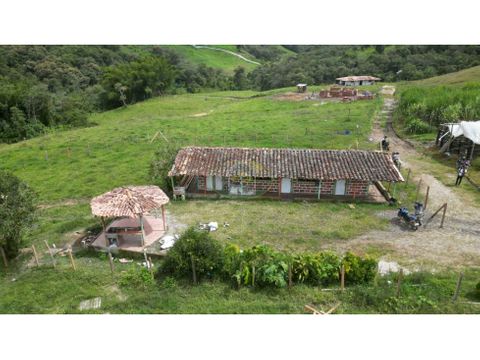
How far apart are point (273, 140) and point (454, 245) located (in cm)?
1773

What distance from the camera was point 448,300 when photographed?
11008mm

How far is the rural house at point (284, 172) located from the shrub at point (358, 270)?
7220mm

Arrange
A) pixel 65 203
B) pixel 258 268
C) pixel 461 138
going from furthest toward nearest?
pixel 461 138
pixel 65 203
pixel 258 268

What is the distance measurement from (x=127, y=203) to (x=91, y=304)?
14.7 ft

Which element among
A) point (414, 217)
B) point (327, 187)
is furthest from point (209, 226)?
point (414, 217)

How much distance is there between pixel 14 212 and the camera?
44.5 feet

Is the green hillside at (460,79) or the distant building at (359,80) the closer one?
the green hillside at (460,79)

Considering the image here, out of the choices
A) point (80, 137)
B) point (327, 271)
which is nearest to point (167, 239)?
point (327, 271)

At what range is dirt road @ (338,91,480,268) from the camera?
1373 cm

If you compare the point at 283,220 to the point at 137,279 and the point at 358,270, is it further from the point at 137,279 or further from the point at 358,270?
the point at 137,279

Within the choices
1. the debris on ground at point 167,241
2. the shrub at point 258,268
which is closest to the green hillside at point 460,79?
the shrub at point 258,268

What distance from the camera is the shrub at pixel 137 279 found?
12070 mm

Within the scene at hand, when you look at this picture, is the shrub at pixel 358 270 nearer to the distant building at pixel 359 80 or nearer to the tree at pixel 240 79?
the distant building at pixel 359 80

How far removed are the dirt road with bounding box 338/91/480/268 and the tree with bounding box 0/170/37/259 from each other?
1291 cm
